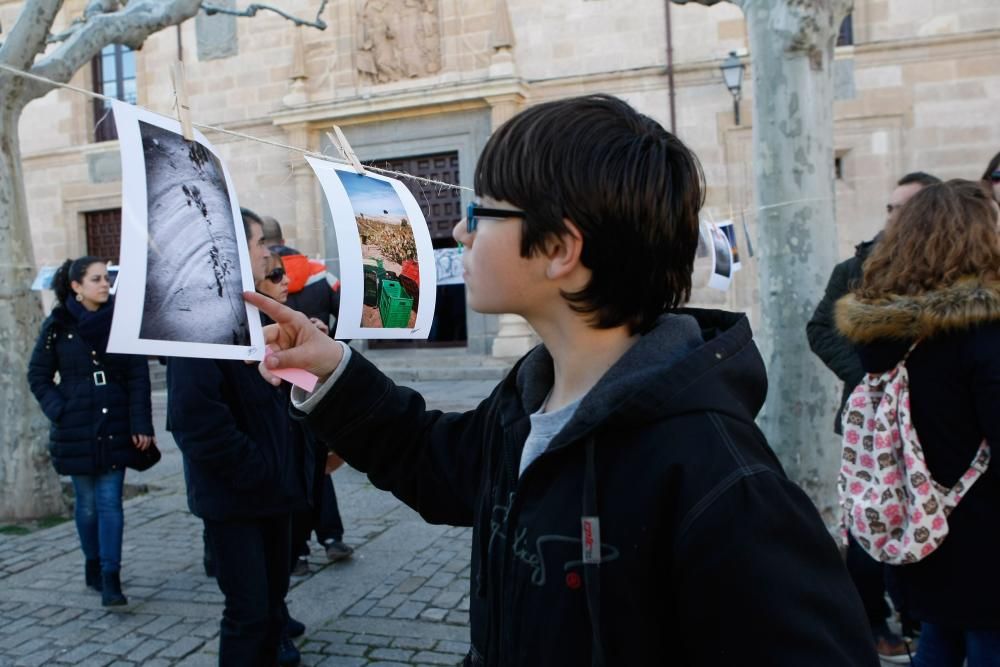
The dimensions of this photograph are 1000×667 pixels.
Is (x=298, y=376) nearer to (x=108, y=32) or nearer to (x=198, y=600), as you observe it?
(x=198, y=600)

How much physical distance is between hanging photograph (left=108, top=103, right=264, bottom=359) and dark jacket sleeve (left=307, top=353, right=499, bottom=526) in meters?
0.22

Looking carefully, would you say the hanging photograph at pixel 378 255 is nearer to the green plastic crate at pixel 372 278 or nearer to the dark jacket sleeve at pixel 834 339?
the green plastic crate at pixel 372 278

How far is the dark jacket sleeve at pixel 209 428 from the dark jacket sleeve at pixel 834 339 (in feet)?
8.53

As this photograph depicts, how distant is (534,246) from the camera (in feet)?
4.53

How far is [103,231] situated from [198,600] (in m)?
14.4

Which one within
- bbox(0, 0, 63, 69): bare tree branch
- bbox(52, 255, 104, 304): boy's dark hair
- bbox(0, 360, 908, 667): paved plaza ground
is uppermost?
bbox(0, 0, 63, 69): bare tree branch

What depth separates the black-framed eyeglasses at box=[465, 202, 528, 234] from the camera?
138 cm

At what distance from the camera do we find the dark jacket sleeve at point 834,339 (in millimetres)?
3791

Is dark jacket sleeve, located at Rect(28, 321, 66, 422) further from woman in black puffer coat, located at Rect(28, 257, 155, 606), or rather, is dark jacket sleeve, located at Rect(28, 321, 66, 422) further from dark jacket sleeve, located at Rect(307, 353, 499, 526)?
dark jacket sleeve, located at Rect(307, 353, 499, 526)

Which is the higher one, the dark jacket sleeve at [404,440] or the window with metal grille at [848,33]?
the window with metal grille at [848,33]

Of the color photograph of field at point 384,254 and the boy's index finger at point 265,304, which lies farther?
the color photograph of field at point 384,254

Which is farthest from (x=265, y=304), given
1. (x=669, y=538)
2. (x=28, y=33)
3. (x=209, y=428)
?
(x=28, y=33)

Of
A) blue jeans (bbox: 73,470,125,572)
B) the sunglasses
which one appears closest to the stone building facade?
blue jeans (bbox: 73,470,125,572)

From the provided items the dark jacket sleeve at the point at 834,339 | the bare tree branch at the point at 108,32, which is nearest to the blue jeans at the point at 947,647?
the dark jacket sleeve at the point at 834,339
